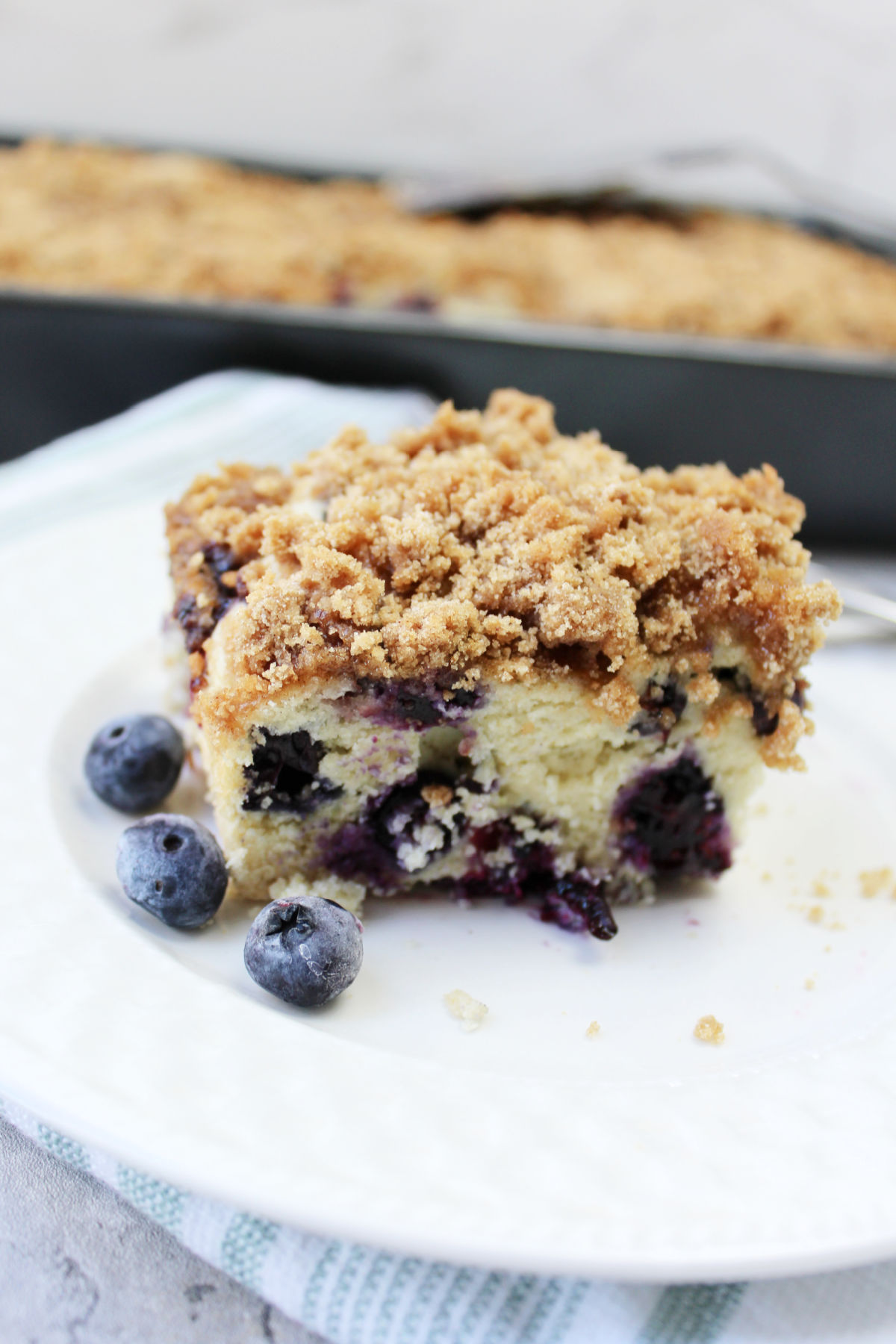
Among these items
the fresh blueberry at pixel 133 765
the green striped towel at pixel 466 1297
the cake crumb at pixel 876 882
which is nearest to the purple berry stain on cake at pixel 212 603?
the fresh blueberry at pixel 133 765

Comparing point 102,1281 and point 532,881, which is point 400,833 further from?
point 102,1281

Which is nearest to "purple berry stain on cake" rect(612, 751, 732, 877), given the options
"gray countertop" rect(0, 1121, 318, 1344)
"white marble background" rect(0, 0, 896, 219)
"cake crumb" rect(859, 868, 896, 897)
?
"cake crumb" rect(859, 868, 896, 897)

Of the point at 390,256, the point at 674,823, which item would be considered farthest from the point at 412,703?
the point at 390,256

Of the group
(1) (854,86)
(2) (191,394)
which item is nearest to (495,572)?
(2) (191,394)

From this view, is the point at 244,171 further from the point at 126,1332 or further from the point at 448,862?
the point at 126,1332

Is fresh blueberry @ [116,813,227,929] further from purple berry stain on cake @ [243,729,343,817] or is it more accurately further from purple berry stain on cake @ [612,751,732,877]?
purple berry stain on cake @ [612,751,732,877]
